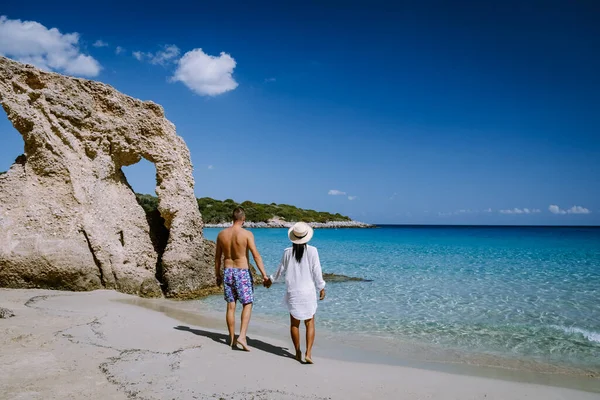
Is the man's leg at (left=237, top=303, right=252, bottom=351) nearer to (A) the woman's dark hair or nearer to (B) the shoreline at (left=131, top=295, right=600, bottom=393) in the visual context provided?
(A) the woman's dark hair

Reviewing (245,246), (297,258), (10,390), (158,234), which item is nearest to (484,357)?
(297,258)

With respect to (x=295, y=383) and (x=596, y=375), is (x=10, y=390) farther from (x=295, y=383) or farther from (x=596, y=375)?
(x=596, y=375)

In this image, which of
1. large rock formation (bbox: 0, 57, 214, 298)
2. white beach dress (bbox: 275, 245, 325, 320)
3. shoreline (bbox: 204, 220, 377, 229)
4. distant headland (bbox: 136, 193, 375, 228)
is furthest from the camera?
distant headland (bbox: 136, 193, 375, 228)

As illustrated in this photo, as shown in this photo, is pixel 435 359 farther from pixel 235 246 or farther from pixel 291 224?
pixel 291 224

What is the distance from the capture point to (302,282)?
511cm

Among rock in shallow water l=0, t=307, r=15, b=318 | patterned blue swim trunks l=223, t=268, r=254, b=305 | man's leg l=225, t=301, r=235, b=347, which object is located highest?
patterned blue swim trunks l=223, t=268, r=254, b=305

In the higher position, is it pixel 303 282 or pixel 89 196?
pixel 89 196

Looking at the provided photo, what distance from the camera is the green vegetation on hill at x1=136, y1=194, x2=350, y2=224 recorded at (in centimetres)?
6506

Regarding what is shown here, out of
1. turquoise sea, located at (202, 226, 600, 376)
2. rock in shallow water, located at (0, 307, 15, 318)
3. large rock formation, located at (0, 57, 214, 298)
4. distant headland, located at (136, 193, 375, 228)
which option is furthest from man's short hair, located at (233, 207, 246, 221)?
distant headland, located at (136, 193, 375, 228)

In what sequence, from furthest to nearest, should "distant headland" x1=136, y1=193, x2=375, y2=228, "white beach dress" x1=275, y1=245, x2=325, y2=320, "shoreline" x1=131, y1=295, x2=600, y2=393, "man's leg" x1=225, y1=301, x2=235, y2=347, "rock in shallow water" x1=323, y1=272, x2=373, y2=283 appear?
"distant headland" x1=136, y1=193, x2=375, y2=228 < "rock in shallow water" x1=323, y1=272, x2=373, y2=283 < "man's leg" x1=225, y1=301, x2=235, y2=347 < "shoreline" x1=131, y1=295, x2=600, y2=393 < "white beach dress" x1=275, y1=245, x2=325, y2=320

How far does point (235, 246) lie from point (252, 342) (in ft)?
5.52

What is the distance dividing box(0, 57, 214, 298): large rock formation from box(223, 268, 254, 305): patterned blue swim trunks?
5.11 m

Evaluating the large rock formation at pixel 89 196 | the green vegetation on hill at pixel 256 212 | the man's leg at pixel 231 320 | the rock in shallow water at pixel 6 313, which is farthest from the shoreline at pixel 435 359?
the green vegetation on hill at pixel 256 212

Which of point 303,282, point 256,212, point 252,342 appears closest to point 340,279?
point 252,342
